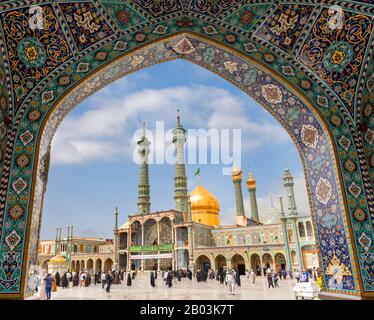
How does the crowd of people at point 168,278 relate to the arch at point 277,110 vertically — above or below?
below

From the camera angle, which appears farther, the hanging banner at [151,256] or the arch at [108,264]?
the arch at [108,264]

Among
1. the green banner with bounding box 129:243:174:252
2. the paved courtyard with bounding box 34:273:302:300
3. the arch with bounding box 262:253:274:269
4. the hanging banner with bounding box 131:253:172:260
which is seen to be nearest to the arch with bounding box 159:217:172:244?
the green banner with bounding box 129:243:174:252

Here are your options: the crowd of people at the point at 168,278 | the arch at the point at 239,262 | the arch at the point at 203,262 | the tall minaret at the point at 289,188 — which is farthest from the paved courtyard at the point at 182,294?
the arch at the point at 203,262

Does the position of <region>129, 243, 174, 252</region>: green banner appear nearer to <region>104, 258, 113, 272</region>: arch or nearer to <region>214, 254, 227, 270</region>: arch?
<region>214, 254, 227, 270</region>: arch

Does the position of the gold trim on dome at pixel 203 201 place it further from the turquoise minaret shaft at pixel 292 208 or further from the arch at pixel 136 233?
the turquoise minaret shaft at pixel 292 208

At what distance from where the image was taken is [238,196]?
40062 millimetres

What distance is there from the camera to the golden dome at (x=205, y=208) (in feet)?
126

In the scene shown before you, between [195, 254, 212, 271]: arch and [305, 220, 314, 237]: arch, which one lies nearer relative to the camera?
[305, 220, 314, 237]: arch

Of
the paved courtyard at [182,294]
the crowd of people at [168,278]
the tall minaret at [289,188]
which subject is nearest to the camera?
the paved courtyard at [182,294]

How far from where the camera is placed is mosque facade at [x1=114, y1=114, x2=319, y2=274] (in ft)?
83.4

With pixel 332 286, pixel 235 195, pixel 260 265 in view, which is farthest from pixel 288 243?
pixel 332 286

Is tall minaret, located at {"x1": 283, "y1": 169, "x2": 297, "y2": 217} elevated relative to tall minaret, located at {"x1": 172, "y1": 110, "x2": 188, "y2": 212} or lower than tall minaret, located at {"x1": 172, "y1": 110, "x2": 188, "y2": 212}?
lower

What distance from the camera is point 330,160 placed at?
6.13 meters

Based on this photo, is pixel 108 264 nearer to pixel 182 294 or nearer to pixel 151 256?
pixel 151 256
